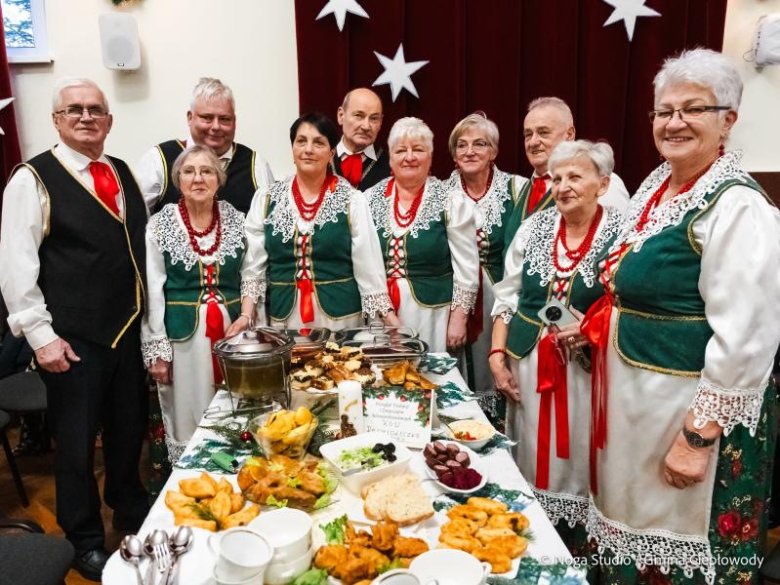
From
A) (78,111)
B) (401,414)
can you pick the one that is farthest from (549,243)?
(78,111)

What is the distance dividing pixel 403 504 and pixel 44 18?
3669mm

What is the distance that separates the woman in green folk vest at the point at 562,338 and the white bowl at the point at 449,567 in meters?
1.06

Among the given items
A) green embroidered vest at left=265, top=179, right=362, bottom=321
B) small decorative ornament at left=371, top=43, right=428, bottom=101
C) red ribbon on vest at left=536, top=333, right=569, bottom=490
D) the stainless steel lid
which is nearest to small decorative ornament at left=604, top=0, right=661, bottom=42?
small decorative ornament at left=371, top=43, right=428, bottom=101

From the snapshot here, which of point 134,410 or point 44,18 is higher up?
point 44,18

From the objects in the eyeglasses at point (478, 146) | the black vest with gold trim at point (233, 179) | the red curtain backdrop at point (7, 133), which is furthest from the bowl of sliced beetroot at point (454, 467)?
the red curtain backdrop at point (7, 133)

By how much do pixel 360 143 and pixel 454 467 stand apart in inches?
80.7

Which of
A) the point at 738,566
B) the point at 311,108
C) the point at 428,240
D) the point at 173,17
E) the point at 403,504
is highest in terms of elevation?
the point at 173,17

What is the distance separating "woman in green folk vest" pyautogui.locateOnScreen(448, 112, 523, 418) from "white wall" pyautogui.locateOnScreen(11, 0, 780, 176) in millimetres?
1420

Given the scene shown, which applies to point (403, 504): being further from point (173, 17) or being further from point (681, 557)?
point (173, 17)

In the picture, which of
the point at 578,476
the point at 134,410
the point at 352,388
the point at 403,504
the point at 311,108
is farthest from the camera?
the point at 311,108

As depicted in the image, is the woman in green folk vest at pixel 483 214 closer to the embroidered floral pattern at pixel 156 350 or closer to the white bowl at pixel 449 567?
the embroidered floral pattern at pixel 156 350

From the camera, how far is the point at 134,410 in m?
2.43

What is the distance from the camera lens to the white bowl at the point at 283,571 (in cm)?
104

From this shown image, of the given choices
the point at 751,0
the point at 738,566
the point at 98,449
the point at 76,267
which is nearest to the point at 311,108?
the point at 76,267
